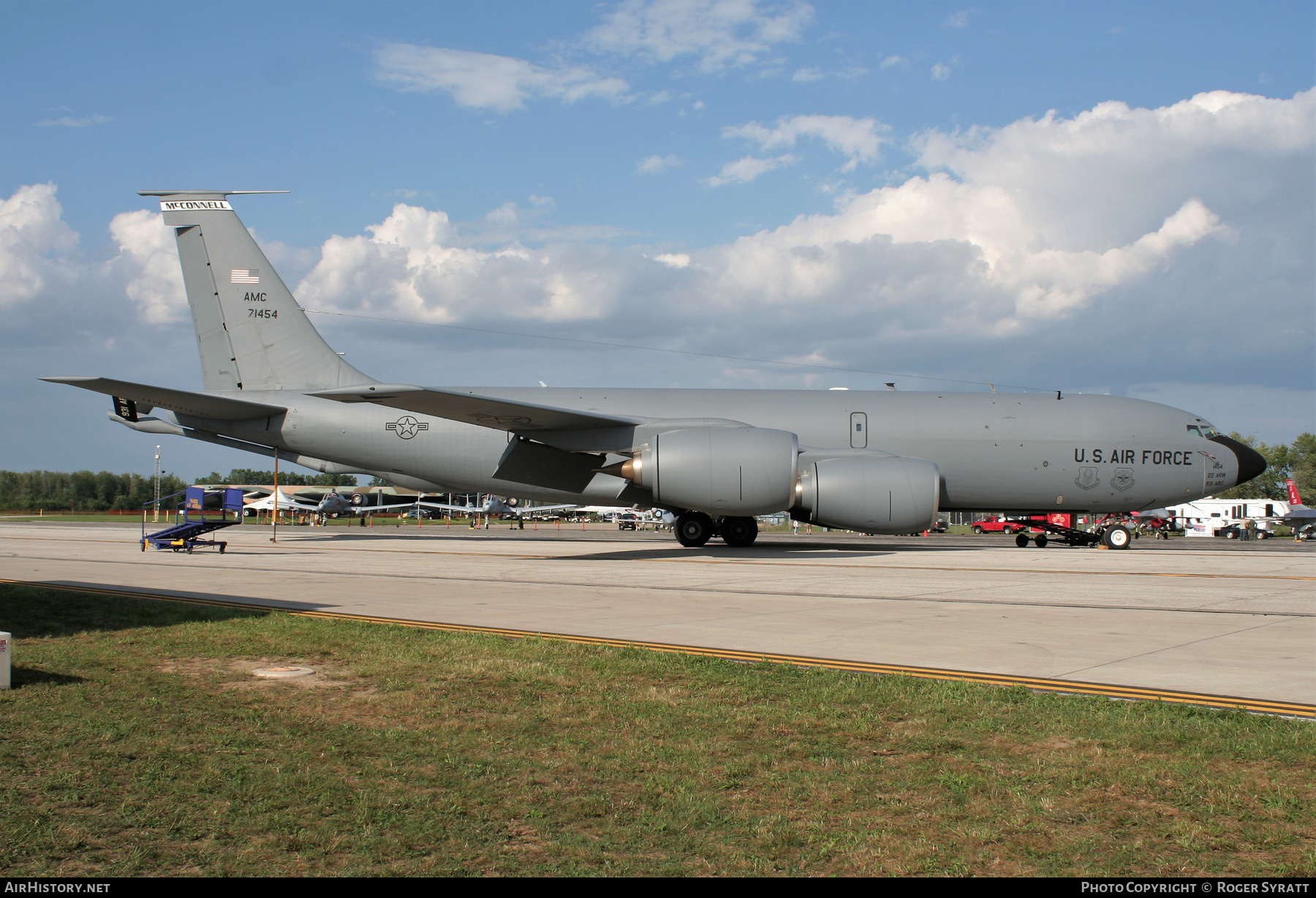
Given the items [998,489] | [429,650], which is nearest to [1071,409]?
[998,489]

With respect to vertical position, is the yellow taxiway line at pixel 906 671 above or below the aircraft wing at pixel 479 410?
below

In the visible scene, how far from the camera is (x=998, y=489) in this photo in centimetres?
2386

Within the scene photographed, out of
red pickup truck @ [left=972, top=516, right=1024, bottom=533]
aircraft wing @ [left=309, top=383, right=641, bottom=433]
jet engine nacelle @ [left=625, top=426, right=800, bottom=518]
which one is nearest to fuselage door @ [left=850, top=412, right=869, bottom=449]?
jet engine nacelle @ [left=625, top=426, right=800, bottom=518]

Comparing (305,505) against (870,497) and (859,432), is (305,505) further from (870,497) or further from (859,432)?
(870,497)

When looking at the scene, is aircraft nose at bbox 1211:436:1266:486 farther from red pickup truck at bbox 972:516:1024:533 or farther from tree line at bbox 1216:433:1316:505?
tree line at bbox 1216:433:1316:505

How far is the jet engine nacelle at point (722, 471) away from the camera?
67.3ft

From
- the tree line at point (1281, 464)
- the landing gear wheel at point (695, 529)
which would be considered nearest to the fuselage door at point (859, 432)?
the landing gear wheel at point (695, 529)

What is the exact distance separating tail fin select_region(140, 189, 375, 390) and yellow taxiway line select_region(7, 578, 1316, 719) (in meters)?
16.4

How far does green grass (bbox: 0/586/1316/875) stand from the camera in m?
3.62

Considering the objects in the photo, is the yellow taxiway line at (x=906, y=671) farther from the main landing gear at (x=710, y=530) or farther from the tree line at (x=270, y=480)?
the tree line at (x=270, y=480)

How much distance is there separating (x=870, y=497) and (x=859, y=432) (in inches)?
138

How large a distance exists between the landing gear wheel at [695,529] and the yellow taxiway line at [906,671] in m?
15.1

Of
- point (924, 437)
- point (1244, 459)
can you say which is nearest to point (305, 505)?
point (924, 437)

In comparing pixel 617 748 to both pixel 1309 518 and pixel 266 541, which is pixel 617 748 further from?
pixel 1309 518
